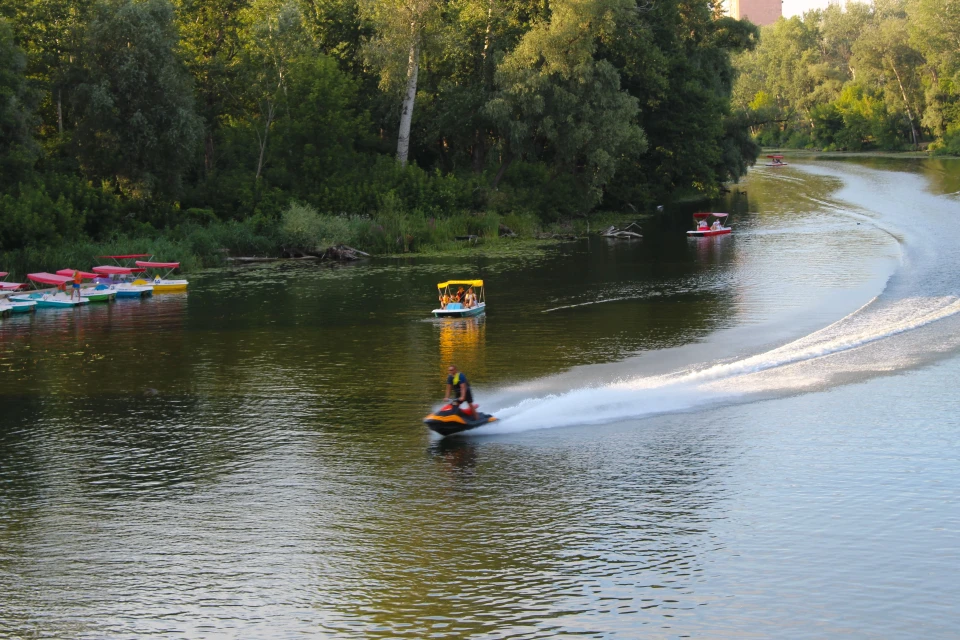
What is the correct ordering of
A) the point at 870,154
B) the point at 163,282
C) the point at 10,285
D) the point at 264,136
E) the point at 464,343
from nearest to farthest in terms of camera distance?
the point at 464,343 < the point at 10,285 < the point at 163,282 < the point at 264,136 < the point at 870,154

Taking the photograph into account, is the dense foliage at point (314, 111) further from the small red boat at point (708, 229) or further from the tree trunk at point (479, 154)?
the small red boat at point (708, 229)

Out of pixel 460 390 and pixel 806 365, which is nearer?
pixel 460 390

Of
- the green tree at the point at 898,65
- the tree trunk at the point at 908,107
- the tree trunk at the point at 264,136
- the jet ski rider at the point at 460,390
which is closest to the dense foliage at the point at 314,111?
the tree trunk at the point at 264,136

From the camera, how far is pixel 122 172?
70812mm

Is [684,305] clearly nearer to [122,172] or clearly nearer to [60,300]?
[60,300]

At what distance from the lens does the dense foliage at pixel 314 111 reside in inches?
2704

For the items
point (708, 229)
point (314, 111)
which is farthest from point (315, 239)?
point (708, 229)

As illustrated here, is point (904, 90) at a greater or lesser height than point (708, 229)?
greater

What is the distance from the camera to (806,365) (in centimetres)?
3781

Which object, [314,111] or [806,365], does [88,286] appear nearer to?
[314,111]

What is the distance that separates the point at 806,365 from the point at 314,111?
175ft

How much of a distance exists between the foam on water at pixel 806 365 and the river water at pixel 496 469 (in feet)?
0.56

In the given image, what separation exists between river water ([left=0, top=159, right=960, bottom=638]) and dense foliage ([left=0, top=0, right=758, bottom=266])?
68.3 ft

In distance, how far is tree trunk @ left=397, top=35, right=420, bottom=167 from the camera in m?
79.9
